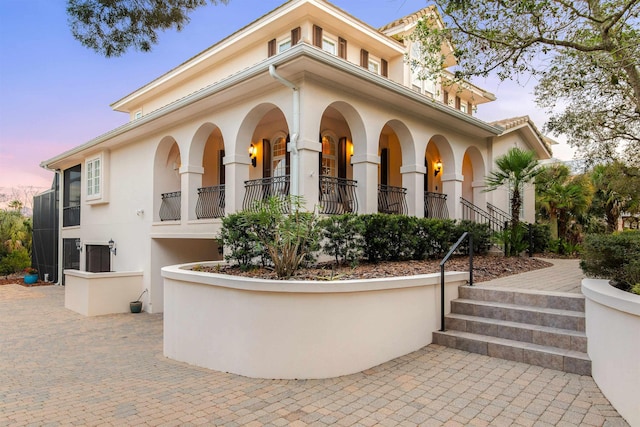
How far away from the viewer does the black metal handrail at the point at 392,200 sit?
35.2 feet

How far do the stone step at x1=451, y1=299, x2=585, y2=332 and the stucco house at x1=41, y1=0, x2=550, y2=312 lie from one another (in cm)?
295

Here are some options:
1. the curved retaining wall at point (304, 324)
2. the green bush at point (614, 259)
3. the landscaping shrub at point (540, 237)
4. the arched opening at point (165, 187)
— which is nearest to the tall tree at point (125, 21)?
the curved retaining wall at point (304, 324)

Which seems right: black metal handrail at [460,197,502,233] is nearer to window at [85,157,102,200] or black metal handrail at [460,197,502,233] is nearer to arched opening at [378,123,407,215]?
arched opening at [378,123,407,215]

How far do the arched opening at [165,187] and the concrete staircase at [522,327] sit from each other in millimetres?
9045

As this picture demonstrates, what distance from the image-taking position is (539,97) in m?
9.42

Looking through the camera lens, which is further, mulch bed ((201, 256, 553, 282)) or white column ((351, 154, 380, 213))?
white column ((351, 154, 380, 213))

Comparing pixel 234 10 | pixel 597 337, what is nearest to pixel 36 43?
pixel 234 10

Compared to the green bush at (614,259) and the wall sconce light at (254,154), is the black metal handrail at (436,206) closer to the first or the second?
the wall sconce light at (254,154)

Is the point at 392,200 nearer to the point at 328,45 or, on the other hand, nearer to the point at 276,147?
the point at 276,147

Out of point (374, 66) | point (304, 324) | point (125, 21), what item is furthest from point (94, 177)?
point (304, 324)

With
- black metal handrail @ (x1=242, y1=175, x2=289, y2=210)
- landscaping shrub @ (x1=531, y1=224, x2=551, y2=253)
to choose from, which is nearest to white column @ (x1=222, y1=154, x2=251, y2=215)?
black metal handrail @ (x1=242, y1=175, x2=289, y2=210)

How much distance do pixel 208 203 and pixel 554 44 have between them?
29.3 ft

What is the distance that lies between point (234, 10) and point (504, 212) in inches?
465

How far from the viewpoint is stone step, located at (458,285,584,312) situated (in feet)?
18.9
